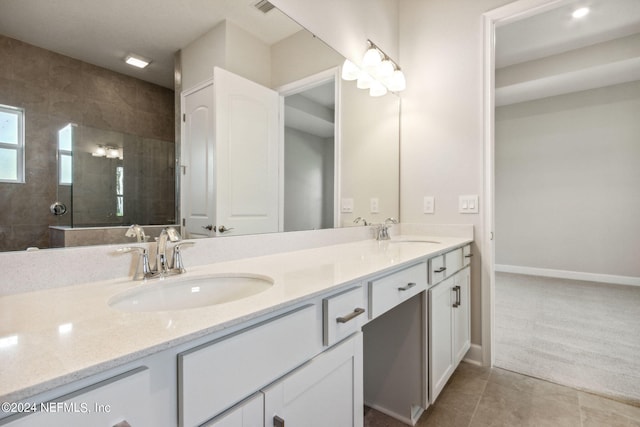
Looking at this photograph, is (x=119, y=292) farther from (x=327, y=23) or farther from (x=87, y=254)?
(x=327, y=23)

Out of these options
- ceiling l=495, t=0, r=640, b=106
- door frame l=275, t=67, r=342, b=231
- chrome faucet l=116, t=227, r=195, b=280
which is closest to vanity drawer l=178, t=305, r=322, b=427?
chrome faucet l=116, t=227, r=195, b=280

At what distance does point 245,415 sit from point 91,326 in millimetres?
323

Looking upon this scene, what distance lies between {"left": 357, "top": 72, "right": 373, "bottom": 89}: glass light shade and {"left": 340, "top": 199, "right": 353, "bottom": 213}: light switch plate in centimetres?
78

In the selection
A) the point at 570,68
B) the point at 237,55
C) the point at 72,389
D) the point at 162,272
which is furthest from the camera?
the point at 570,68

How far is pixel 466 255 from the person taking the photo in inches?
77.0

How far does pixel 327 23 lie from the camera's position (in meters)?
1.74

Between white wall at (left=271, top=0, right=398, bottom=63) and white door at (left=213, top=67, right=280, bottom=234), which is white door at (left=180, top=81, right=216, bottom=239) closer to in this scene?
white door at (left=213, top=67, right=280, bottom=234)

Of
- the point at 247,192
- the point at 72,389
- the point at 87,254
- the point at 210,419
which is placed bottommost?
the point at 210,419

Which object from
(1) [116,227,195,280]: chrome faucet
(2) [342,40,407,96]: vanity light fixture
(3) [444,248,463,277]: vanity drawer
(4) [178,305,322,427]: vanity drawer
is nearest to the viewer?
(4) [178,305,322,427]: vanity drawer

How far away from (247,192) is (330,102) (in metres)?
0.83

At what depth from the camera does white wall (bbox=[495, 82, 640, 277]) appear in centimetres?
382

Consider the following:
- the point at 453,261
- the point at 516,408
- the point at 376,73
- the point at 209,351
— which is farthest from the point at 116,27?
the point at 516,408

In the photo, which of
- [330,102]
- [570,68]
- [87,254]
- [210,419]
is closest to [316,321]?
[210,419]

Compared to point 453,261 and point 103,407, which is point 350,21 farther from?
point 103,407
